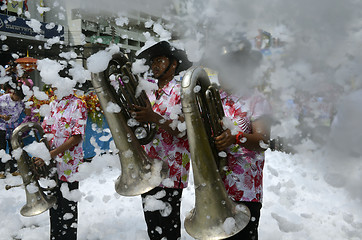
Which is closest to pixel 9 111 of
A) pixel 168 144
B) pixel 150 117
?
pixel 168 144

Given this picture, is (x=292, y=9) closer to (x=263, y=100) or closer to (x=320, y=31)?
(x=320, y=31)

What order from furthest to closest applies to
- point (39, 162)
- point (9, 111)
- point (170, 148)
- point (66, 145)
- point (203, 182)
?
point (9, 111), point (39, 162), point (66, 145), point (170, 148), point (203, 182)

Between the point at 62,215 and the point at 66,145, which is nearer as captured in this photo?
the point at 66,145

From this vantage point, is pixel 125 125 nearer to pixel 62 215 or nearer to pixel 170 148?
pixel 170 148

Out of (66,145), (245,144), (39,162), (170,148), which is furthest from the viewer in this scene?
(39,162)

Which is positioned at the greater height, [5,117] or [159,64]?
[159,64]

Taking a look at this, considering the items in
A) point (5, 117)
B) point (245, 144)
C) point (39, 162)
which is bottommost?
point (39, 162)

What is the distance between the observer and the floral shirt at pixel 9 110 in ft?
15.7

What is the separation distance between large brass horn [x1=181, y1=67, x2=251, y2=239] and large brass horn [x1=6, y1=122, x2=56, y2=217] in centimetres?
145

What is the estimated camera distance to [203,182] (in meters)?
1.42

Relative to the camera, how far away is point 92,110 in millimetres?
5188

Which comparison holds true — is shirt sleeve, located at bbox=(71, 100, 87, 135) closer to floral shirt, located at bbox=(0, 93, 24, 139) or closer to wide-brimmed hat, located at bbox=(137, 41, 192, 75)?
wide-brimmed hat, located at bbox=(137, 41, 192, 75)

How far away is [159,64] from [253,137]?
0.89 m

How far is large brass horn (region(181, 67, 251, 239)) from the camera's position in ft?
4.51
